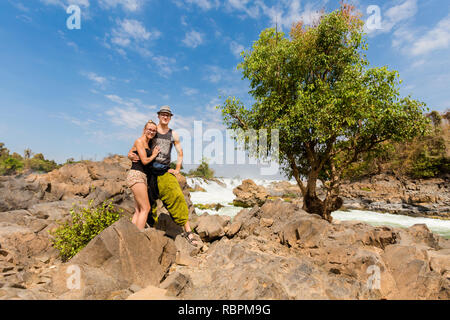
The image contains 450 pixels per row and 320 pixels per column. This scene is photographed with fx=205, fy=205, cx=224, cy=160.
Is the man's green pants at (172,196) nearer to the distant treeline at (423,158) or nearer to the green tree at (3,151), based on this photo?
the distant treeline at (423,158)

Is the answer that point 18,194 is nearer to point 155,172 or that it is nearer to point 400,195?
point 155,172

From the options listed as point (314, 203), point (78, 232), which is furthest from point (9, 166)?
point (314, 203)

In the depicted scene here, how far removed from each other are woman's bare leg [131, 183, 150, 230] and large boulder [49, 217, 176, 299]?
23.8 inches

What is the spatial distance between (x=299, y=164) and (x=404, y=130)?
759 cm

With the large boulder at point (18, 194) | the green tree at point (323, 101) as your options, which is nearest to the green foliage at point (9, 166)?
the large boulder at point (18, 194)

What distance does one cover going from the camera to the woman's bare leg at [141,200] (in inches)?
227

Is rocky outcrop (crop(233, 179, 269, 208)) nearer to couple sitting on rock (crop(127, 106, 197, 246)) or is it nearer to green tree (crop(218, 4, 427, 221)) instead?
green tree (crop(218, 4, 427, 221))

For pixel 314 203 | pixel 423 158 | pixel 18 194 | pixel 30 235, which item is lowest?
pixel 314 203

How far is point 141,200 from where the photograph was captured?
5.78 metres

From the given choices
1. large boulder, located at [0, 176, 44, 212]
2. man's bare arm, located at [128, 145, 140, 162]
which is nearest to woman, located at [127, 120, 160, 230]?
man's bare arm, located at [128, 145, 140, 162]

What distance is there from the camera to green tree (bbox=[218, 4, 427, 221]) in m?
12.2

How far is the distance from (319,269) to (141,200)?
201 inches
